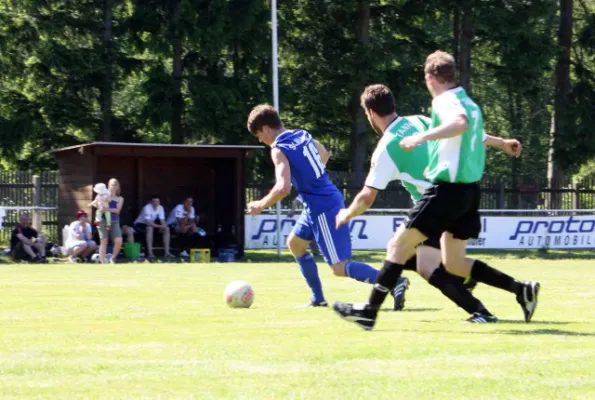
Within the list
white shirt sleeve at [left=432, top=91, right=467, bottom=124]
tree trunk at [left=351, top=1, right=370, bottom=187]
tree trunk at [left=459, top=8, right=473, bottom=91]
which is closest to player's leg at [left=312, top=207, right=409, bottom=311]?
Answer: white shirt sleeve at [left=432, top=91, right=467, bottom=124]

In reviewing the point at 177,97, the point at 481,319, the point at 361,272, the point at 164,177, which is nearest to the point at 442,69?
the point at 481,319

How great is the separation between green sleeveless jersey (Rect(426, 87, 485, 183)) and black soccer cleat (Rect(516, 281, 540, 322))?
125 cm

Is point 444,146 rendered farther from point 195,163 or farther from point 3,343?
point 195,163

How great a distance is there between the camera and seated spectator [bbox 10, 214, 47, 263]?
26219 millimetres

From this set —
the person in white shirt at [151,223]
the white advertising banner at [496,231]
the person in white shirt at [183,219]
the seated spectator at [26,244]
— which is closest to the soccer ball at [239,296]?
the seated spectator at [26,244]

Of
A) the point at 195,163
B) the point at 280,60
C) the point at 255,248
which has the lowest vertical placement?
the point at 255,248

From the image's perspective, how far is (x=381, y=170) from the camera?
8930 mm

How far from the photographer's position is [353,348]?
7375 mm

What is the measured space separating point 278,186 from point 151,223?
18265 mm

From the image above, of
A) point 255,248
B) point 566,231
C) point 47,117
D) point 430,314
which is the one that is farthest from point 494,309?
point 47,117

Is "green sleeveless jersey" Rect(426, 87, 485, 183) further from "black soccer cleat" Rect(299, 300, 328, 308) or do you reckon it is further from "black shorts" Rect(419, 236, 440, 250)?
"black soccer cleat" Rect(299, 300, 328, 308)

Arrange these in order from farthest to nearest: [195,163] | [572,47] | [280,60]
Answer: [572,47], [280,60], [195,163]

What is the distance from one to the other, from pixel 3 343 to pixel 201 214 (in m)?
23.0

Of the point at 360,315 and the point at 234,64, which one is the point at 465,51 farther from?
the point at 360,315
